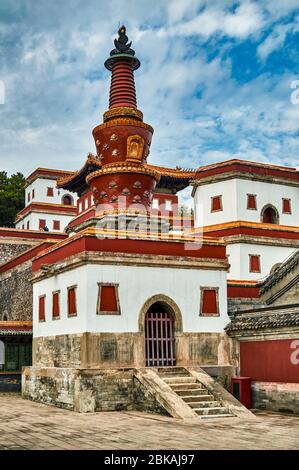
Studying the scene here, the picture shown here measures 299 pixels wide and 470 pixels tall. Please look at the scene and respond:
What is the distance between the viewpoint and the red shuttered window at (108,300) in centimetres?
2259

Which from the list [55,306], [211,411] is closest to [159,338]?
[211,411]

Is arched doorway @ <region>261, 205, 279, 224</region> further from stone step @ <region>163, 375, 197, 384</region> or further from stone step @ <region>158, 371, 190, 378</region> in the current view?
stone step @ <region>163, 375, 197, 384</region>

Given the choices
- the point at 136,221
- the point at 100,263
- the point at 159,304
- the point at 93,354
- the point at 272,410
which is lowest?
the point at 272,410

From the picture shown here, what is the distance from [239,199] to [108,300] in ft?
52.2

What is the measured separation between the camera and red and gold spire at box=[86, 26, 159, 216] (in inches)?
1126

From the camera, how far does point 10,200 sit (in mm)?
66625

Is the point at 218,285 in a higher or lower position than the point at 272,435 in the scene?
higher

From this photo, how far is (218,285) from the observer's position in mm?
25062

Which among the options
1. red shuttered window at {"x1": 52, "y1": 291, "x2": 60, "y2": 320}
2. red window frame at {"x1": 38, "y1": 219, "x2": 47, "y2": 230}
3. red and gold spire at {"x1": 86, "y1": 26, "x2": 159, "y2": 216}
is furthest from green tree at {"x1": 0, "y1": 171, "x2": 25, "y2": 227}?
red shuttered window at {"x1": 52, "y1": 291, "x2": 60, "y2": 320}

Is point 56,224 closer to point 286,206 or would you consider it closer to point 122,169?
point 286,206
